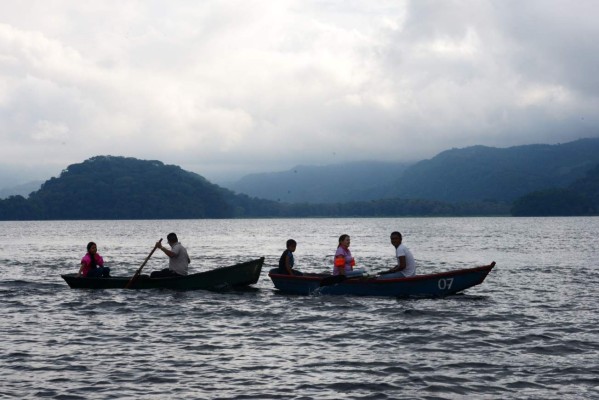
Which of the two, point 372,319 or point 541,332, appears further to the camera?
point 372,319

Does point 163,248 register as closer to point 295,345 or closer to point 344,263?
point 344,263

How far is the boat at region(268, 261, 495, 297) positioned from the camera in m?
26.8

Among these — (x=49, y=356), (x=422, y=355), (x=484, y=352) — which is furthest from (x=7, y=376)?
(x=484, y=352)

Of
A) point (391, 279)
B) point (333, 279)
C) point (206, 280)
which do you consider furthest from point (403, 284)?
point (206, 280)

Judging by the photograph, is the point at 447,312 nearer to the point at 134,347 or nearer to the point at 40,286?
the point at 134,347

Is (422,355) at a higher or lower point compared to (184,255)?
lower

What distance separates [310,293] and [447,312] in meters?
6.40

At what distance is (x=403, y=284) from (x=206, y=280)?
823 centimetres

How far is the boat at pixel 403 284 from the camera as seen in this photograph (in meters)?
26.8

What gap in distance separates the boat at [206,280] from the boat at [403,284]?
2679 millimetres

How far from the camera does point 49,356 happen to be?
56.7 feet

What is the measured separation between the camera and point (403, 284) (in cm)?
2681

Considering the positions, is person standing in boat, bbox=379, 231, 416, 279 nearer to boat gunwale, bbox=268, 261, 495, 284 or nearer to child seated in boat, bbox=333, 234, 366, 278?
boat gunwale, bbox=268, 261, 495, 284

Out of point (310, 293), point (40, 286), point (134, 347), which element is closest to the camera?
point (134, 347)
